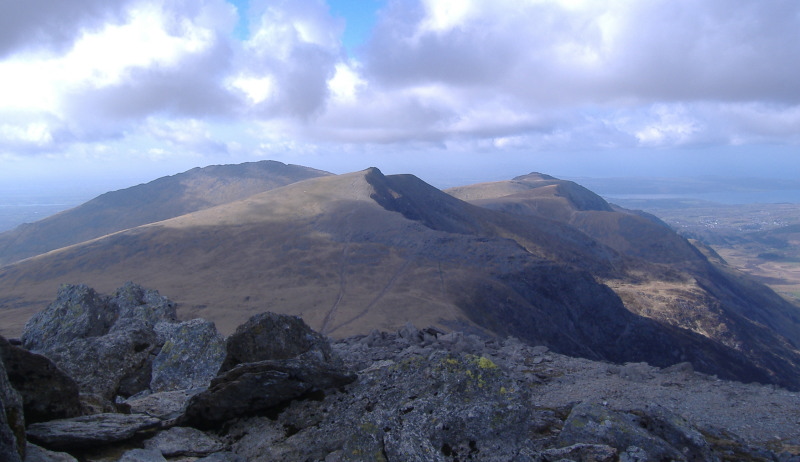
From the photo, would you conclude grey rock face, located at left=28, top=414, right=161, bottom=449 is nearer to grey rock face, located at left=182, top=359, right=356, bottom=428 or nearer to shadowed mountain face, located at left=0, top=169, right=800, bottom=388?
grey rock face, located at left=182, top=359, right=356, bottom=428

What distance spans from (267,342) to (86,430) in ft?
12.1

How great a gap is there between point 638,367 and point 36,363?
18.4 metres

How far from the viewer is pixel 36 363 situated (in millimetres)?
6422

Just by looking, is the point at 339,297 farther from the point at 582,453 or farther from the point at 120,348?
the point at 582,453

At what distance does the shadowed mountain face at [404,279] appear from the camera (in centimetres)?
4522

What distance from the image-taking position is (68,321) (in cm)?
1423

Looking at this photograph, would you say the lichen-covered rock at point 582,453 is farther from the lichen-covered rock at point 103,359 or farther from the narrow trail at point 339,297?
the narrow trail at point 339,297

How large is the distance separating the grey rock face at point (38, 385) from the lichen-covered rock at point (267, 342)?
291 centimetres

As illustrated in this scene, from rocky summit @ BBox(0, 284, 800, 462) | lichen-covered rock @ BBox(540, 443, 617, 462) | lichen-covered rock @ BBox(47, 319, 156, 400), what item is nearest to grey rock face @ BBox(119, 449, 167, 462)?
rocky summit @ BBox(0, 284, 800, 462)

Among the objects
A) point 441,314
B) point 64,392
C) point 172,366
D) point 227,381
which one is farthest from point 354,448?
point 441,314

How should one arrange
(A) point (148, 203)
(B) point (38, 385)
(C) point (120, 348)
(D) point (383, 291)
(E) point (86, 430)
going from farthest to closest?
(A) point (148, 203), (D) point (383, 291), (C) point (120, 348), (B) point (38, 385), (E) point (86, 430)

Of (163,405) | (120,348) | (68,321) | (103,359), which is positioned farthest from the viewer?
(68,321)

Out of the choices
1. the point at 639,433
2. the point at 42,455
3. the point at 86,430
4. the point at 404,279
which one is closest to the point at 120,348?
the point at 86,430

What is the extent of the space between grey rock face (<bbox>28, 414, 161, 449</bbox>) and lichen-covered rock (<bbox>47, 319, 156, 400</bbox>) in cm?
346
